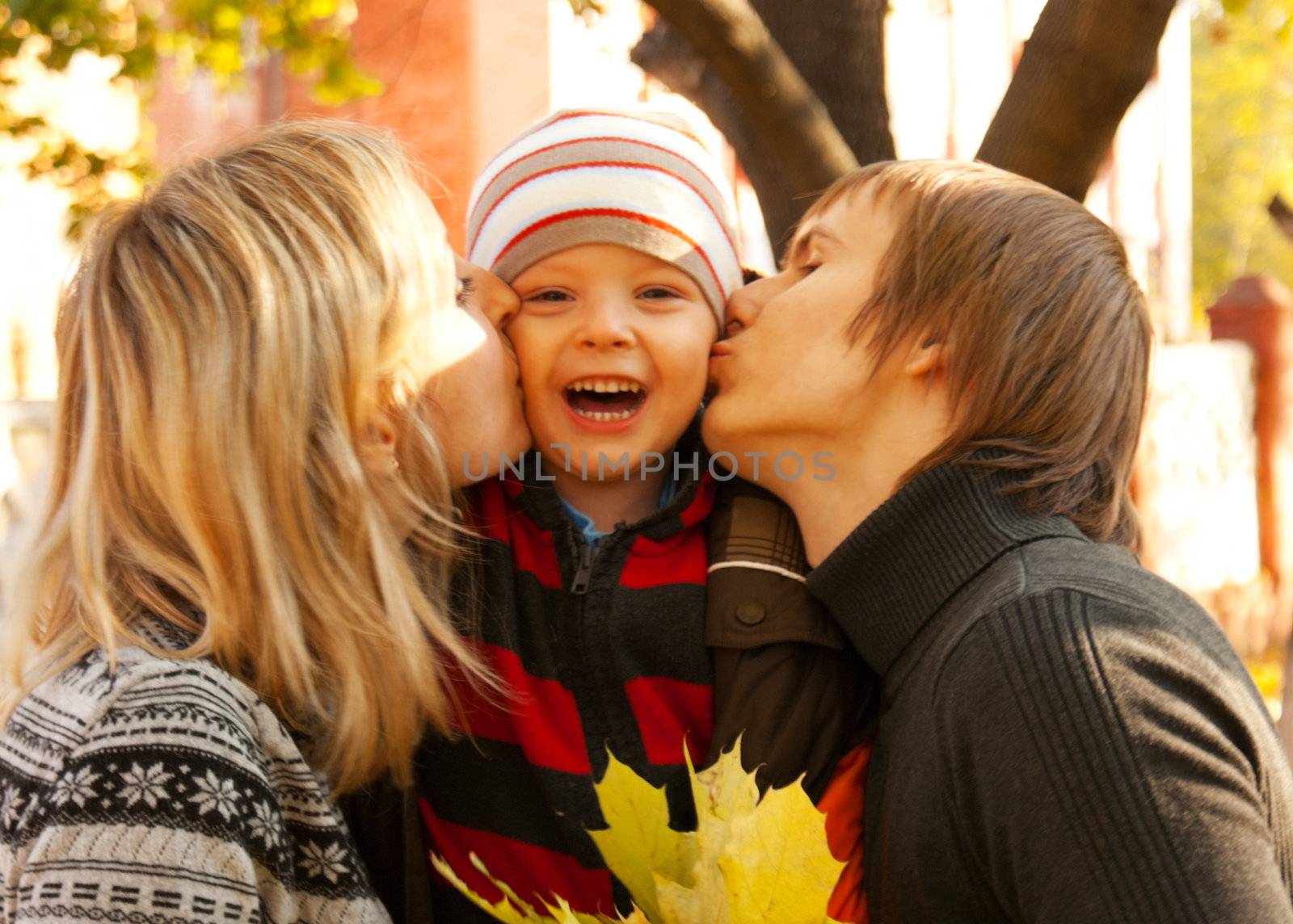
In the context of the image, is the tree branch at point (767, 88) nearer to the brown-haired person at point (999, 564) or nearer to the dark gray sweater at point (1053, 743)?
the brown-haired person at point (999, 564)

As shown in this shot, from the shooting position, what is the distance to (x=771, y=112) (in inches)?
101

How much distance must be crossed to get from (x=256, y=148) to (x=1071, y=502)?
140cm

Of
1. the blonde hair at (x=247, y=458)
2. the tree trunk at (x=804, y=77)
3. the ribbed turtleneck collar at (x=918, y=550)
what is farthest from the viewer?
the tree trunk at (x=804, y=77)

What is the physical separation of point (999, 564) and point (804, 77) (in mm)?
1446

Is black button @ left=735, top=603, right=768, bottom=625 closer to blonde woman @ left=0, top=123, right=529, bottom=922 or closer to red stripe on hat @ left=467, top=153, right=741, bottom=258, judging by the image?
blonde woman @ left=0, top=123, right=529, bottom=922

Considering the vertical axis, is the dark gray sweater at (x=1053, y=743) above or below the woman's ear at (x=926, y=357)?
below

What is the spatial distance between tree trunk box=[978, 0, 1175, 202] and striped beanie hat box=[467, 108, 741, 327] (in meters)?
0.61

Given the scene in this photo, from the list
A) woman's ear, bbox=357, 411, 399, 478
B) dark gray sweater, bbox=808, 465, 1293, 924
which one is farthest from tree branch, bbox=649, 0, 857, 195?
woman's ear, bbox=357, 411, 399, 478

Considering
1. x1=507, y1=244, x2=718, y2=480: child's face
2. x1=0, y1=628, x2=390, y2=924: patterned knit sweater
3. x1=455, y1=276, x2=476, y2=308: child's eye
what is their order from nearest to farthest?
x1=0, y1=628, x2=390, y2=924: patterned knit sweater, x1=455, y1=276, x2=476, y2=308: child's eye, x1=507, y1=244, x2=718, y2=480: child's face

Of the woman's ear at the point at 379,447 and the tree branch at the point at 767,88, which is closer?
the woman's ear at the point at 379,447

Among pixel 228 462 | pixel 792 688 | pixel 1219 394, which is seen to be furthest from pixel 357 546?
pixel 1219 394

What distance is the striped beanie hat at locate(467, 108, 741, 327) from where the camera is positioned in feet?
7.84

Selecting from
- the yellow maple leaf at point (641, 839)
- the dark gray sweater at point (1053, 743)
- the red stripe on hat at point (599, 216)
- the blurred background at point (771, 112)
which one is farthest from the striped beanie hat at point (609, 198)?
the yellow maple leaf at point (641, 839)

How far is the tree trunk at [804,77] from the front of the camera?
2.81m
